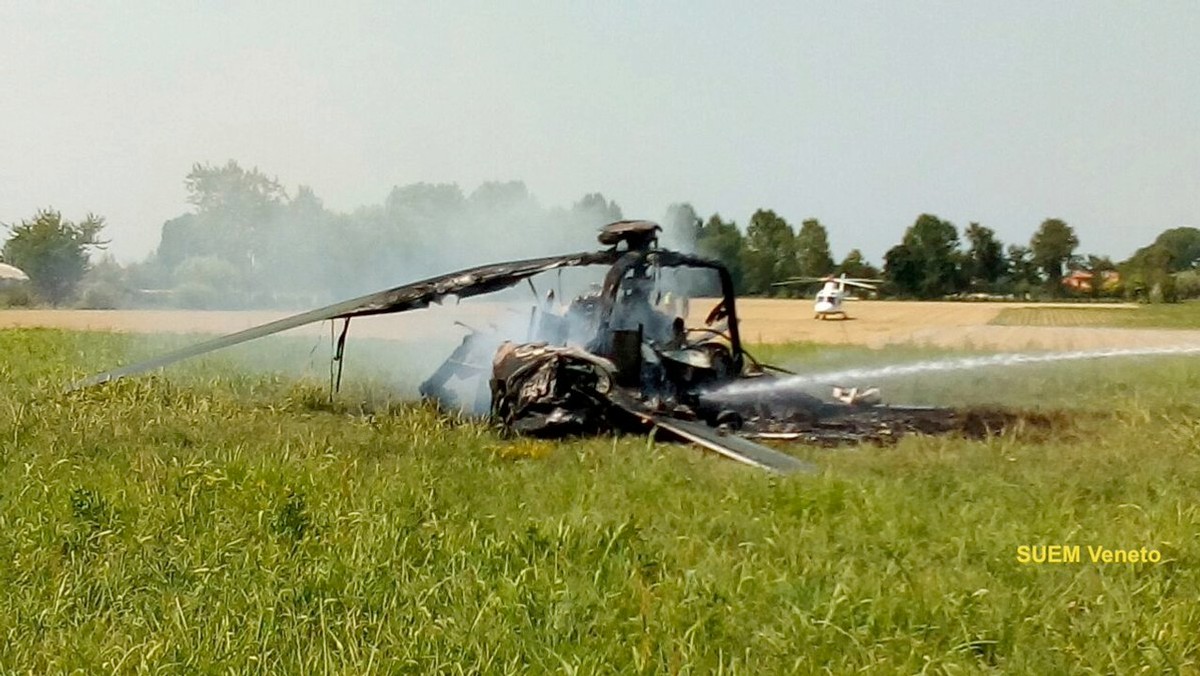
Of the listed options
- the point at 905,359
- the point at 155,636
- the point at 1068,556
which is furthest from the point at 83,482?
the point at 905,359

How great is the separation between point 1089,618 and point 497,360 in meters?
7.28

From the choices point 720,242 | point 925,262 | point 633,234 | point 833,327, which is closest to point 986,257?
point 925,262

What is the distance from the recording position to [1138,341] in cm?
2298

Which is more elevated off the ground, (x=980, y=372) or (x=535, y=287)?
(x=535, y=287)

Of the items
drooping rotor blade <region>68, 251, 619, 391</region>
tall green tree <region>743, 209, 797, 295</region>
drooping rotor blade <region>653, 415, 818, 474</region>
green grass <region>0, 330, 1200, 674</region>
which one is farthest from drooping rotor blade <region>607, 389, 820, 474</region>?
tall green tree <region>743, 209, 797, 295</region>

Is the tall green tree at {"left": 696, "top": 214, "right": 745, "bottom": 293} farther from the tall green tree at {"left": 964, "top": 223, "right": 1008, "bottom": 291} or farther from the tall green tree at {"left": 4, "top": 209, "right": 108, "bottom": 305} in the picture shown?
the tall green tree at {"left": 4, "top": 209, "right": 108, "bottom": 305}

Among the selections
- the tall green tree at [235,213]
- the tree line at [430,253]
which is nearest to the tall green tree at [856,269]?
the tree line at [430,253]

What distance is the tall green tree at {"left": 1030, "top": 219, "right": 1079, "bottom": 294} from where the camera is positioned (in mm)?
40406

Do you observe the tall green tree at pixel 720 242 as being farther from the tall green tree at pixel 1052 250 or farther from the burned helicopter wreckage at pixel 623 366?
the tall green tree at pixel 1052 250

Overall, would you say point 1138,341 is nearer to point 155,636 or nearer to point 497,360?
point 497,360

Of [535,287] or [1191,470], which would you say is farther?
[535,287]

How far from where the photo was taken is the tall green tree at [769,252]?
138 feet

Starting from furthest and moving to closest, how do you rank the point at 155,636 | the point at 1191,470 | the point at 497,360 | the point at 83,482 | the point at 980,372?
the point at 980,372 → the point at 497,360 → the point at 1191,470 → the point at 83,482 → the point at 155,636

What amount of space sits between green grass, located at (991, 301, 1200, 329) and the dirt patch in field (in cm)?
63
